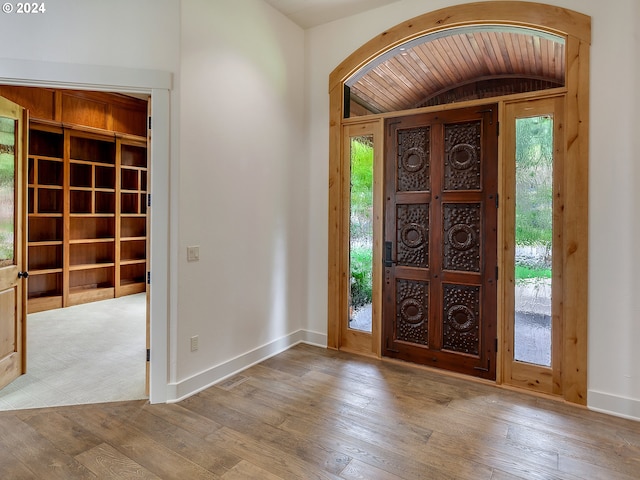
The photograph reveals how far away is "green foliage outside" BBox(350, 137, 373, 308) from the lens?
377 centimetres

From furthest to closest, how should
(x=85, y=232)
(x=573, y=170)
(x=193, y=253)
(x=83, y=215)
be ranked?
(x=85, y=232) → (x=83, y=215) → (x=193, y=253) → (x=573, y=170)

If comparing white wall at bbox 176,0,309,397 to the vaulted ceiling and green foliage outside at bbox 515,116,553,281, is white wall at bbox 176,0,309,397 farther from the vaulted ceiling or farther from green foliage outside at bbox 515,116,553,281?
green foliage outside at bbox 515,116,553,281

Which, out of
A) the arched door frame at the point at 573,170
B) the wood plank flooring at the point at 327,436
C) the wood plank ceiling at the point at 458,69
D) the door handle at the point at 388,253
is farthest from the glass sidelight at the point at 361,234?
the arched door frame at the point at 573,170

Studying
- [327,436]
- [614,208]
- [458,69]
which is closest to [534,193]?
[614,208]

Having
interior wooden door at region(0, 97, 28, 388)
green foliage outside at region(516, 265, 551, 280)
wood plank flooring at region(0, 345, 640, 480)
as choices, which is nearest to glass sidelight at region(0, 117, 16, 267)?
interior wooden door at region(0, 97, 28, 388)

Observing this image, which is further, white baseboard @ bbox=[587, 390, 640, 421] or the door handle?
the door handle

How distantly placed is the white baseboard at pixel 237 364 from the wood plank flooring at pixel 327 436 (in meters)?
0.09

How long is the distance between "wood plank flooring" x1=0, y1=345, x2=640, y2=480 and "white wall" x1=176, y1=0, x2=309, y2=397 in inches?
20.6

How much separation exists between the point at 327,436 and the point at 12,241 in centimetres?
297

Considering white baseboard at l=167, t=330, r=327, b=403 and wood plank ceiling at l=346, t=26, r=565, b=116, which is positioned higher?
wood plank ceiling at l=346, t=26, r=565, b=116

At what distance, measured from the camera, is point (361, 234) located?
3838 mm

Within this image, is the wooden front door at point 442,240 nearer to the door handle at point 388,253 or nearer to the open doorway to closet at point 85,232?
the door handle at point 388,253

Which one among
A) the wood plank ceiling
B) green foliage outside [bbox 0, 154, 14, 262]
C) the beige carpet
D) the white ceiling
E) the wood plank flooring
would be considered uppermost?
the white ceiling

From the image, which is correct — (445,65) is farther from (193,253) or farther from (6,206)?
(6,206)
